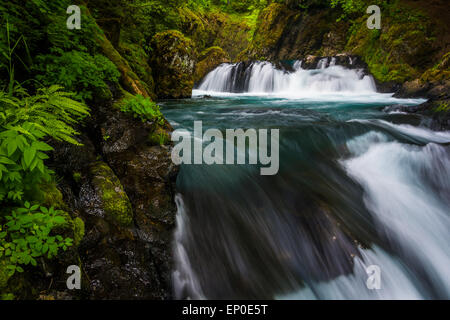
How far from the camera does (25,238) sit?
5.13 feet

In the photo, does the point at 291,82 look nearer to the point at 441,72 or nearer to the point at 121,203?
the point at 441,72

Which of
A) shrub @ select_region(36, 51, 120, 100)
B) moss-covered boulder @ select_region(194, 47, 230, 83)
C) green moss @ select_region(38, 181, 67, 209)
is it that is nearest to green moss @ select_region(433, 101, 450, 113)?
shrub @ select_region(36, 51, 120, 100)

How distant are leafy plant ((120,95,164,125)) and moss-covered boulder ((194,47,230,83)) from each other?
14571 mm

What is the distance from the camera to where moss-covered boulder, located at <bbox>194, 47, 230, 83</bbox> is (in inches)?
692

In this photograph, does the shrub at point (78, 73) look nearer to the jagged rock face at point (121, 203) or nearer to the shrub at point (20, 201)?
the jagged rock face at point (121, 203)

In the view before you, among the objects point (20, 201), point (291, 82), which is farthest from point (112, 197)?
point (291, 82)

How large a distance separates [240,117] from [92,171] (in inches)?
208

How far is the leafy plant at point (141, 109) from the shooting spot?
11.0 ft

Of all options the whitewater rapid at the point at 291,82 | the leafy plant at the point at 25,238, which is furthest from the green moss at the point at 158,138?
the whitewater rapid at the point at 291,82

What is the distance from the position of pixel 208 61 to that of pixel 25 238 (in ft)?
60.6

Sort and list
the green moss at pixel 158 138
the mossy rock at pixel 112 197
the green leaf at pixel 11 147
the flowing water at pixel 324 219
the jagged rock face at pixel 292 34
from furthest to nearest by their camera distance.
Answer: the jagged rock face at pixel 292 34
the green moss at pixel 158 138
the flowing water at pixel 324 219
the mossy rock at pixel 112 197
the green leaf at pixel 11 147

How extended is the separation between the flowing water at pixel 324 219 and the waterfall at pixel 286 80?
769 cm

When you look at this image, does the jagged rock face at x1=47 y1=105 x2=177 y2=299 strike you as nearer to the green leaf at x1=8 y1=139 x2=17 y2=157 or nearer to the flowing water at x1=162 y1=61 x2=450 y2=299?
the flowing water at x1=162 y1=61 x2=450 y2=299

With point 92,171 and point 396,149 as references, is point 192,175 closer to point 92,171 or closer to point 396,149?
point 92,171
